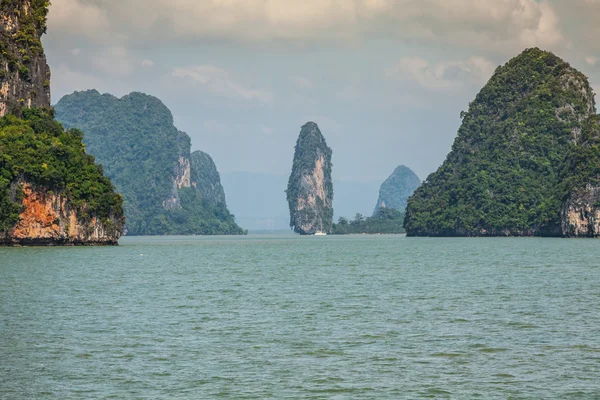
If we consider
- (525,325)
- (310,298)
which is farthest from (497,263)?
(525,325)

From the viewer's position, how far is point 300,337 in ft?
92.8

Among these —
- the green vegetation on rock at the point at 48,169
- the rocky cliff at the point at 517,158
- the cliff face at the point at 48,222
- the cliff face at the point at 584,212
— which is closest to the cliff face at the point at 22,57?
the green vegetation on rock at the point at 48,169

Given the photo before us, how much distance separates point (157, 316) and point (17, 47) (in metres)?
68.9

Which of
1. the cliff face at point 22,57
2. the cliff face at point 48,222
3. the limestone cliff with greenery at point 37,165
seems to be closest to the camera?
the limestone cliff with greenery at point 37,165

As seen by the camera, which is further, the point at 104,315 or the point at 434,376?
the point at 104,315

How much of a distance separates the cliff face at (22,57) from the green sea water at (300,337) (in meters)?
43.8

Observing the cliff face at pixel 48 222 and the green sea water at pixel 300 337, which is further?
the cliff face at pixel 48 222

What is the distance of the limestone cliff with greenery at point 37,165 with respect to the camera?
83.9m

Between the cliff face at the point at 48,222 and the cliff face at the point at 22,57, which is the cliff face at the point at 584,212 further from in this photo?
the cliff face at the point at 22,57

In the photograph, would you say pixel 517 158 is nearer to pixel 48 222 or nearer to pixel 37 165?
pixel 48 222

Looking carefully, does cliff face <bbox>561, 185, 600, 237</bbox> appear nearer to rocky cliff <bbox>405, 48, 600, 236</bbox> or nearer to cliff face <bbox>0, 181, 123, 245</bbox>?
rocky cliff <bbox>405, 48, 600, 236</bbox>

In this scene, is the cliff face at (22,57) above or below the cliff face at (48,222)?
above

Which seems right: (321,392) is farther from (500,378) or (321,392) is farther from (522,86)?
(522,86)

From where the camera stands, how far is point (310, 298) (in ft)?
134
